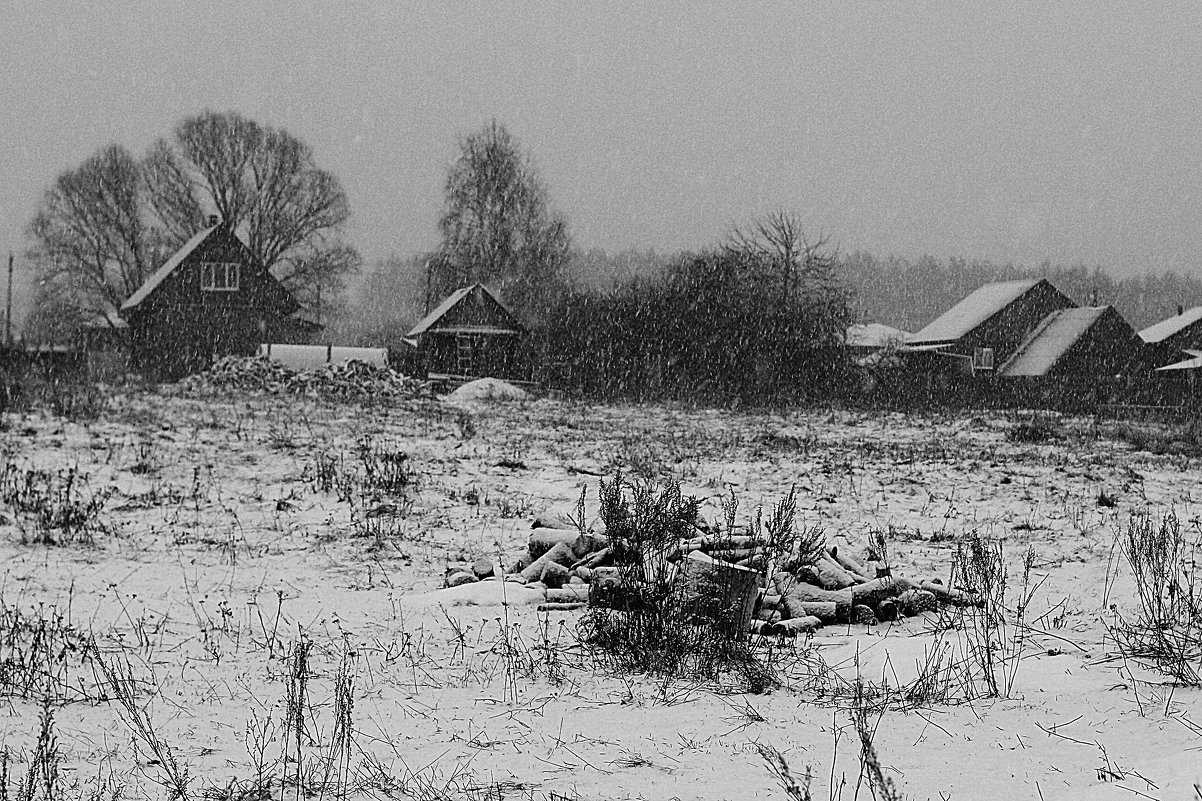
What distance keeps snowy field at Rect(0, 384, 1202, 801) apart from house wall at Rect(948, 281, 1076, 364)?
32367 millimetres

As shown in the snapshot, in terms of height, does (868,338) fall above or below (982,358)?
above

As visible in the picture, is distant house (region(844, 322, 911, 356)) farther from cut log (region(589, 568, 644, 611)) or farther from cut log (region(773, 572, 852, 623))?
cut log (region(589, 568, 644, 611))

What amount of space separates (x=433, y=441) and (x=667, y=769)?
12.6 metres

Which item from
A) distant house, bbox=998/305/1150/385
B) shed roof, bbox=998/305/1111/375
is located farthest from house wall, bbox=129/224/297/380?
distant house, bbox=998/305/1150/385

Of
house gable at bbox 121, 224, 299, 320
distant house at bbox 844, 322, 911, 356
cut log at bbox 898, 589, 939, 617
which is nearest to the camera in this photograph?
cut log at bbox 898, 589, 939, 617

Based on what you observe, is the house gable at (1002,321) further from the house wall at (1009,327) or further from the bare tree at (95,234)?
the bare tree at (95,234)

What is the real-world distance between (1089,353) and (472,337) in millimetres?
25596

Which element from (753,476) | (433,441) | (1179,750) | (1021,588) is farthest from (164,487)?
(1179,750)

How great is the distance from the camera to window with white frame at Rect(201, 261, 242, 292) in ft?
132

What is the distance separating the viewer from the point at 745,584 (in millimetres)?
5637

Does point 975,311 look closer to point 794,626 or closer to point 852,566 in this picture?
point 852,566

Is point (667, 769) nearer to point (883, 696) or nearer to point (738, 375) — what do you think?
point (883, 696)

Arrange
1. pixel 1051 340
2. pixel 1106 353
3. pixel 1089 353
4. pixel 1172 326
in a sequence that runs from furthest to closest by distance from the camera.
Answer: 1. pixel 1172 326
2. pixel 1051 340
3. pixel 1106 353
4. pixel 1089 353

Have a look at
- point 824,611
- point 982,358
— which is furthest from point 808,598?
point 982,358
